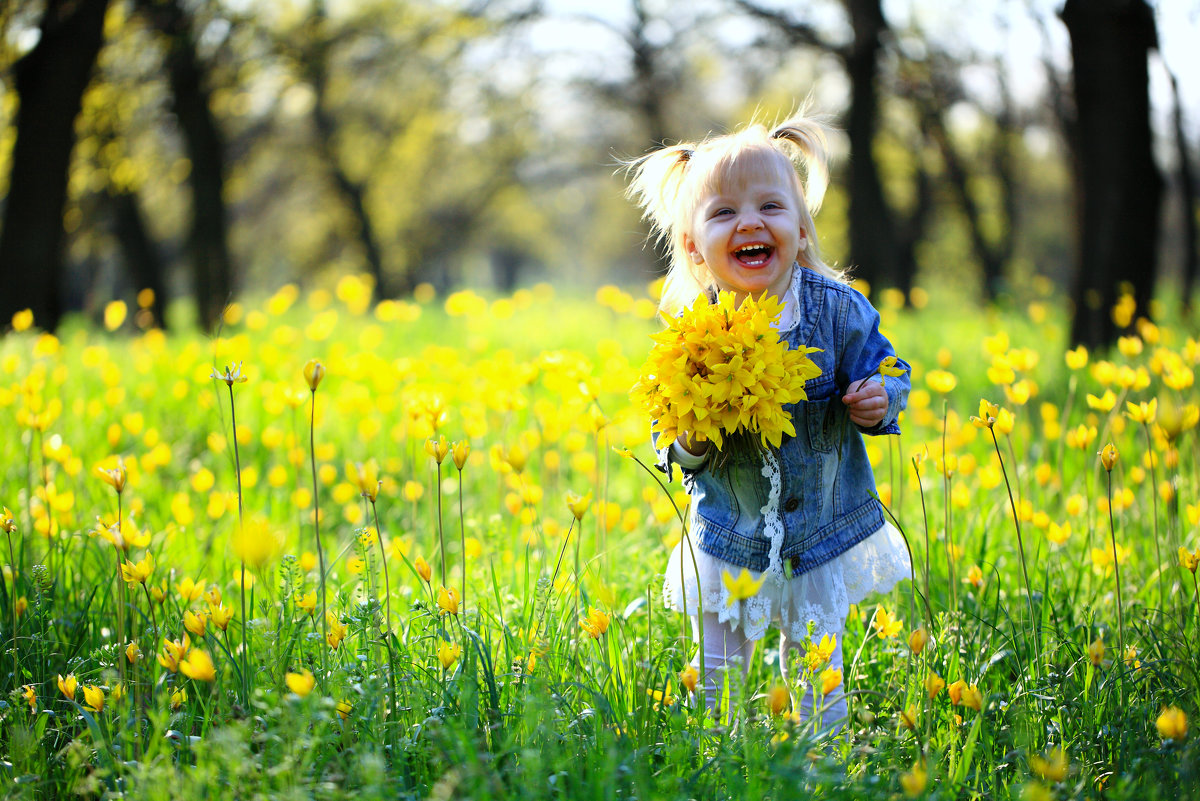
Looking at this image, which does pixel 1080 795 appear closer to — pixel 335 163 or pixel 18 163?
pixel 18 163

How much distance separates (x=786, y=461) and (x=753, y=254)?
52cm

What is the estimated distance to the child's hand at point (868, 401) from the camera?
1.86 meters

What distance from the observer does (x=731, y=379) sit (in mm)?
1724

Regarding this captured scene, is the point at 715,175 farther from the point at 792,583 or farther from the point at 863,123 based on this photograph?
the point at 863,123

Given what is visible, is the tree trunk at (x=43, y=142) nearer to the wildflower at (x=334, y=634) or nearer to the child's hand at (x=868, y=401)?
the wildflower at (x=334, y=634)

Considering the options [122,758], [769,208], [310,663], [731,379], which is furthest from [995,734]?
[122,758]

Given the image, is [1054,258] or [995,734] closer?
[995,734]

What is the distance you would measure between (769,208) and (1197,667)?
1.48 meters

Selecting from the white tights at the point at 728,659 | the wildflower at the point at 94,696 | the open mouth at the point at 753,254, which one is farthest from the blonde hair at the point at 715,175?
the wildflower at the point at 94,696

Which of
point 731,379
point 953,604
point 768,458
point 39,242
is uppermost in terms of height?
point 39,242

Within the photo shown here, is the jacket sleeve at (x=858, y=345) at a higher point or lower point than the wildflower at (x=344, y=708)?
higher

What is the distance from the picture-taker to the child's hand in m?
1.86

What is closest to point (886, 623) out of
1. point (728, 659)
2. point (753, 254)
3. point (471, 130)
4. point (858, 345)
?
point (728, 659)

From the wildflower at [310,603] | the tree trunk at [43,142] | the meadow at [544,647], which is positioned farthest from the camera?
the tree trunk at [43,142]
